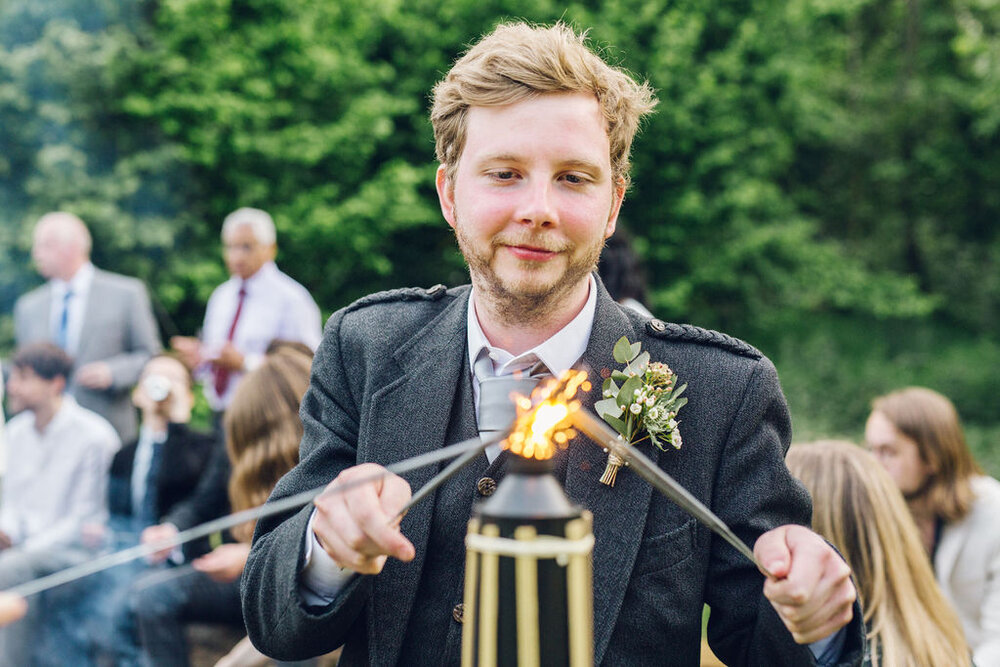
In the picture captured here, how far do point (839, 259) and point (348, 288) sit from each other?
33.3ft

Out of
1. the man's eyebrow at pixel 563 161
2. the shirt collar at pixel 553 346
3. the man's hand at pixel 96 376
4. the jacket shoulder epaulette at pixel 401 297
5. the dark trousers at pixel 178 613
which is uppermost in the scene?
the man's eyebrow at pixel 563 161

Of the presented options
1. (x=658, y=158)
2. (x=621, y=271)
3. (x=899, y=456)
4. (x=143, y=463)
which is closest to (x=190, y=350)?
(x=143, y=463)

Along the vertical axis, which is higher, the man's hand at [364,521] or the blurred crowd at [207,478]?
the man's hand at [364,521]

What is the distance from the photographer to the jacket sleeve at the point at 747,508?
1851mm

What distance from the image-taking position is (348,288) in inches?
667

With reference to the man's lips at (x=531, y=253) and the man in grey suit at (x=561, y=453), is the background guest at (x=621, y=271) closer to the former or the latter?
the man in grey suit at (x=561, y=453)

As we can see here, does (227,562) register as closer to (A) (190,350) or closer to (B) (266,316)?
(A) (190,350)

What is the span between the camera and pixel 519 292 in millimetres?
1882

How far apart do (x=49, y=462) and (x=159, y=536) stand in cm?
165

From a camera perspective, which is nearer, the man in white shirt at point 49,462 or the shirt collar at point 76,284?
the man in white shirt at point 49,462

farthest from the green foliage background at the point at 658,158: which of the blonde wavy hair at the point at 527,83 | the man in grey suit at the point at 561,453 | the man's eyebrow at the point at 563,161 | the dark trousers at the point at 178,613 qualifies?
the man's eyebrow at the point at 563,161

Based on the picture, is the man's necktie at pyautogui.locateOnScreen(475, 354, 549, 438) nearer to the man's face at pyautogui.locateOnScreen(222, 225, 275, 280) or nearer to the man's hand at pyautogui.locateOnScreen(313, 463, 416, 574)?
the man's hand at pyautogui.locateOnScreen(313, 463, 416, 574)

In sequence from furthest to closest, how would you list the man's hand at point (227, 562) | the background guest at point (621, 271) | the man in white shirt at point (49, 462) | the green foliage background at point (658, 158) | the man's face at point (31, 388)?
the green foliage background at point (658, 158), the man's face at point (31, 388), the man in white shirt at point (49, 462), the background guest at point (621, 271), the man's hand at point (227, 562)

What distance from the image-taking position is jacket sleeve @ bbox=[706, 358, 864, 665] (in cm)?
185
